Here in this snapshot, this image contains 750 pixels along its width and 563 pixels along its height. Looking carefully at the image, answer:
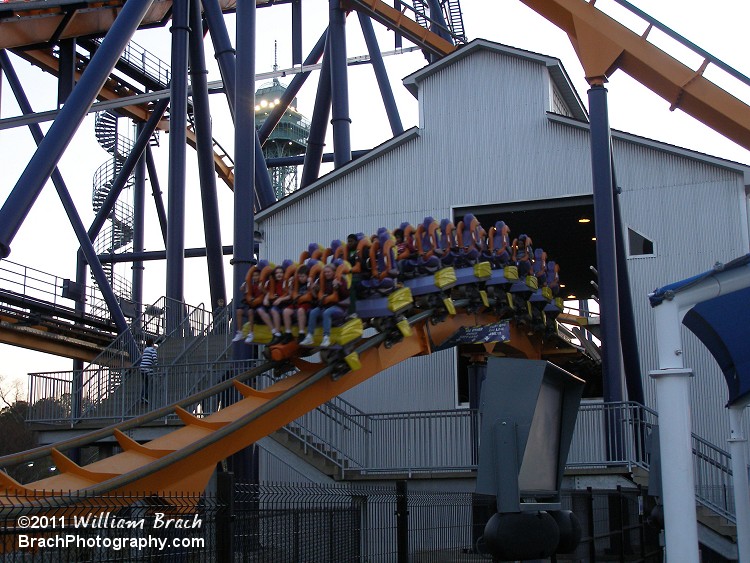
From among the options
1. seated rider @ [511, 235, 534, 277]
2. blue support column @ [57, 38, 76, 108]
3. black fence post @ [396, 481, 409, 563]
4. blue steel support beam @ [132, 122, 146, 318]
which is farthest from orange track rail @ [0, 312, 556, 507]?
blue steel support beam @ [132, 122, 146, 318]

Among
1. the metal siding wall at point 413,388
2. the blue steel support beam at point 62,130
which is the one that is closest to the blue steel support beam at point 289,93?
the blue steel support beam at point 62,130

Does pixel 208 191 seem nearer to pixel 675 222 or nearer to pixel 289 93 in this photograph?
pixel 289 93

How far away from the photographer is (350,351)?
42.8 feet

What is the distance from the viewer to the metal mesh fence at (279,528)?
22.8 feet

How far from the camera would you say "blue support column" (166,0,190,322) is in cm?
2316

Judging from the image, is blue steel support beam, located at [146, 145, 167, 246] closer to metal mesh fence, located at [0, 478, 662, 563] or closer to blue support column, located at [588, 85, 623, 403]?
blue support column, located at [588, 85, 623, 403]

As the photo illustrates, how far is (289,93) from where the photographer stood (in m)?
28.7

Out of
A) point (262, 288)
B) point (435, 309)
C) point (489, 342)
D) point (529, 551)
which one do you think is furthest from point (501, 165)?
point (529, 551)

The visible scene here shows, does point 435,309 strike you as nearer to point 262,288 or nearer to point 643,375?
point 262,288

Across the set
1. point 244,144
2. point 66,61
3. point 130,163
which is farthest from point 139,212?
point 244,144

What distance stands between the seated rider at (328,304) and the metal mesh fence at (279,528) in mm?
2473

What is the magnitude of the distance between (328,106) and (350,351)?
44.8ft

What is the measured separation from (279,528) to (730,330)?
5067 mm

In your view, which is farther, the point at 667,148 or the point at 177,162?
the point at 177,162
